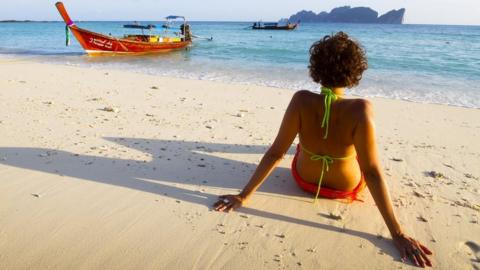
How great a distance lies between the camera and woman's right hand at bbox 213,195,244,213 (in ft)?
8.65

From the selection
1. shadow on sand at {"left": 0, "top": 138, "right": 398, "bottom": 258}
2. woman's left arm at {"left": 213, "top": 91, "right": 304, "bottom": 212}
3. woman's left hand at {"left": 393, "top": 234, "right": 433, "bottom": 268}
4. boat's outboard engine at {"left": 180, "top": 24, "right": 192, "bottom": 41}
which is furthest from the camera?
boat's outboard engine at {"left": 180, "top": 24, "right": 192, "bottom": 41}

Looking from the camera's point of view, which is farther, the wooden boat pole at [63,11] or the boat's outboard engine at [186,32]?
the boat's outboard engine at [186,32]

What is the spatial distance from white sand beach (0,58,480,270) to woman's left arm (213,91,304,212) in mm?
82

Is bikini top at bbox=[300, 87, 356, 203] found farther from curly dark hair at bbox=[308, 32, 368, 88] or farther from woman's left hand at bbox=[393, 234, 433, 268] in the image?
woman's left hand at bbox=[393, 234, 433, 268]

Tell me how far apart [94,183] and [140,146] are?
0.97 m

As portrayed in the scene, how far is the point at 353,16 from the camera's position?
15262 centimetres

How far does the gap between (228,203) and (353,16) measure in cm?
16356

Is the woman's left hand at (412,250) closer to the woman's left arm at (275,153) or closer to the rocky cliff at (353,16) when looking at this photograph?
the woman's left arm at (275,153)

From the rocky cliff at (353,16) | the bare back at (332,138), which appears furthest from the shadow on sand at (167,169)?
the rocky cliff at (353,16)

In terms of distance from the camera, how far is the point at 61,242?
7.28ft

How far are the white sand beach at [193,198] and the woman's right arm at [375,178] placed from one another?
0.08 m

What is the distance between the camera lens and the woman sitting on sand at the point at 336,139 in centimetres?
223

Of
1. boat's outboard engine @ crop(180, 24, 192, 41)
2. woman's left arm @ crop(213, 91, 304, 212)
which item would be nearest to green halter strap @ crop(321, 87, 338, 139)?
woman's left arm @ crop(213, 91, 304, 212)

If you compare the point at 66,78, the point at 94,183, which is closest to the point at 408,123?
the point at 94,183
